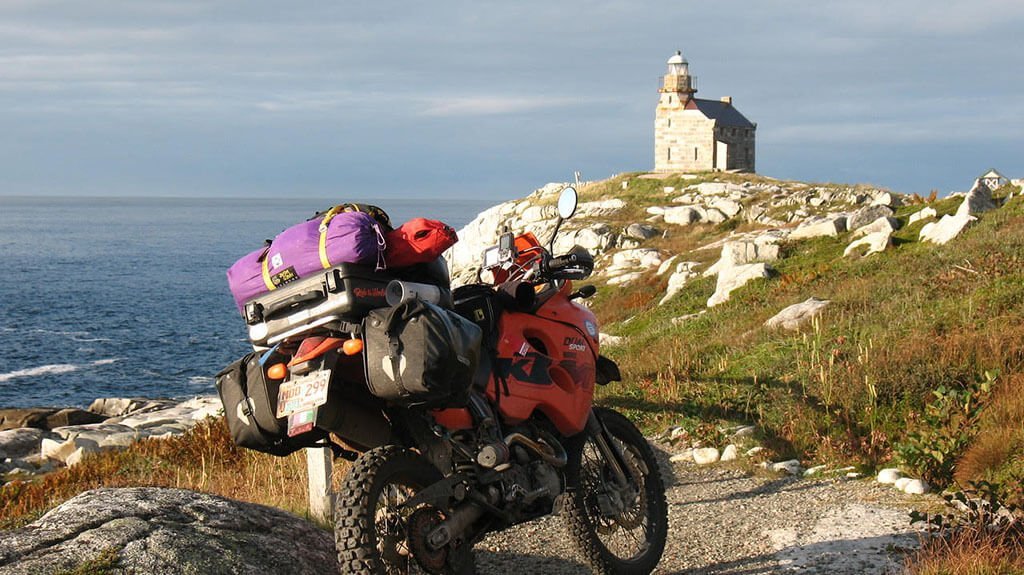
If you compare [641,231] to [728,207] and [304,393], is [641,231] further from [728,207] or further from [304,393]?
[304,393]

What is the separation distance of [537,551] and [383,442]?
2.34 metres

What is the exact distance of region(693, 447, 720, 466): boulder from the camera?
9.87m

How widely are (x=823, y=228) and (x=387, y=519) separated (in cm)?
2177

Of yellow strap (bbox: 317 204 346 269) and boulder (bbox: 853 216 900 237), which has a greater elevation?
yellow strap (bbox: 317 204 346 269)

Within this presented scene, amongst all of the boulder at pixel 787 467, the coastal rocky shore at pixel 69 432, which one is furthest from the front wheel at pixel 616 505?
the coastal rocky shore at pixel 69 432

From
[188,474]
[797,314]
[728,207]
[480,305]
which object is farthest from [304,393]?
[728,207]

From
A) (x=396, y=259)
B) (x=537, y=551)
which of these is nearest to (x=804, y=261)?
(x=537, y=551)

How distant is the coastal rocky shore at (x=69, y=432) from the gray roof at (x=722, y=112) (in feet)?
213

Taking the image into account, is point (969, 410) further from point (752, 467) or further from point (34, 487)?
point (34, 487)

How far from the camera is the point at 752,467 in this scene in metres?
9.57

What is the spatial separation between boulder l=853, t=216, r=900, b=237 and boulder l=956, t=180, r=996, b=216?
1262mm

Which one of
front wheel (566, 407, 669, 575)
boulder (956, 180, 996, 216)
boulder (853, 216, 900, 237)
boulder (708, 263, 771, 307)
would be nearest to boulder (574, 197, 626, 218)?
boulder (853, 216, 900, 237)

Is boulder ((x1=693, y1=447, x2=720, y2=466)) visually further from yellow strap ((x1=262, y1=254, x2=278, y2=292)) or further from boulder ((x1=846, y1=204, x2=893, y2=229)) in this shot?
boulder ((x1=846, y1=204, x2=893, y2=229))

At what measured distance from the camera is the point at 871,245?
20.3m
